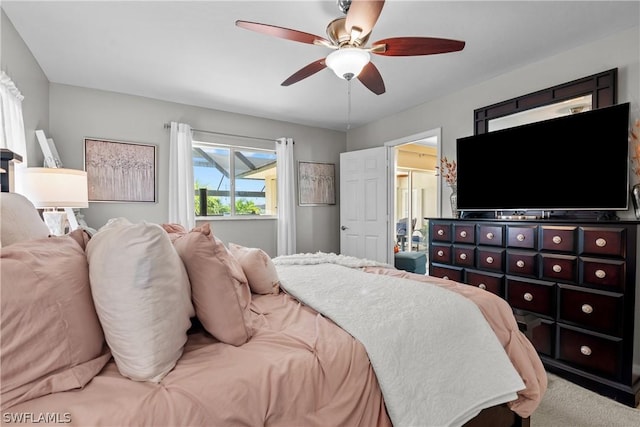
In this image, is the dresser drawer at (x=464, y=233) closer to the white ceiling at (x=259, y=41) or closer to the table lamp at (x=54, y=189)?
the white ceiling at (x=259, y=41)

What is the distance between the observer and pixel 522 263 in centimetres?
245

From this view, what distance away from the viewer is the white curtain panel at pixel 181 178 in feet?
12.2

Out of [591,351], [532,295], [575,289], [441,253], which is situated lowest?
[591,351]

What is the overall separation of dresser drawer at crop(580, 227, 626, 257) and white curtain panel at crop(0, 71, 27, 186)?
12.9 ft

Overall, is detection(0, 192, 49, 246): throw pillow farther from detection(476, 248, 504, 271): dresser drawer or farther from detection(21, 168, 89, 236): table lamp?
detection(476, 248, 504, 271): dresser drawer

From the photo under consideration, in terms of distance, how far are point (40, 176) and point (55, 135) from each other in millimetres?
1492

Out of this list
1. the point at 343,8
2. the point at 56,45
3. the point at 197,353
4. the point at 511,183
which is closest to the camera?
the point at 197,353

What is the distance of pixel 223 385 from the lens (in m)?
0.86

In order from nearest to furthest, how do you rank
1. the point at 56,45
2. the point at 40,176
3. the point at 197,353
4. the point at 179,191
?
the point at 197,353
the point at 40,176
the point at 56,45
the point at 179,191

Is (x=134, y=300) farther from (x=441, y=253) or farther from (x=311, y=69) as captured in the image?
(x=441, y=253)

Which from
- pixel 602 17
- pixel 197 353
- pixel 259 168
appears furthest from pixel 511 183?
pixel 259 168

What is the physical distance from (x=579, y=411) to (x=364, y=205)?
3.11 m

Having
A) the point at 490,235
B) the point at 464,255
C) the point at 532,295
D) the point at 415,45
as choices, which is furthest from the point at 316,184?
the point at 532,295

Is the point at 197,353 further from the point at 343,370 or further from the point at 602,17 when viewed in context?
the point at 602,17
